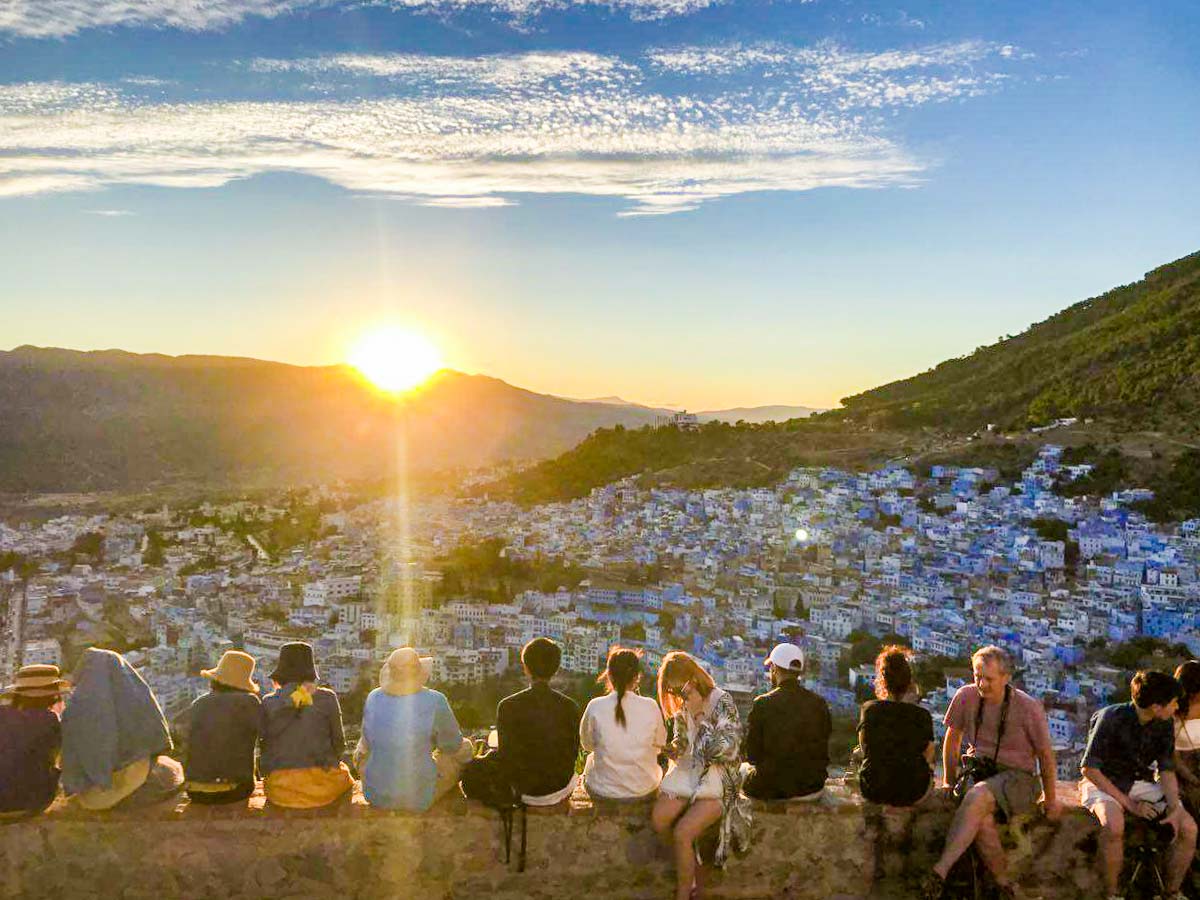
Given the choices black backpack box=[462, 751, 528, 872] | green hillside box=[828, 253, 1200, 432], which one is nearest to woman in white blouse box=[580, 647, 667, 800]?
black backpack box=[462, 751, 528, 872]

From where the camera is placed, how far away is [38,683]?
3.65 metres

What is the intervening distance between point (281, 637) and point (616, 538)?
13047mm

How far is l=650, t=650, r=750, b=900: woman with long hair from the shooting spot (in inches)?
139

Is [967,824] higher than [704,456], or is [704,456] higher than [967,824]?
[704,456]

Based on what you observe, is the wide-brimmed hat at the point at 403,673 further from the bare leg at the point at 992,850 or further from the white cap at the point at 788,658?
A: the bare leg at the point at 992,850

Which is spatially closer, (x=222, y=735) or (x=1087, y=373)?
(x=222, y=735)

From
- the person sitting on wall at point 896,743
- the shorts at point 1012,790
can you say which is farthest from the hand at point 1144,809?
the person sitting on wall at point 896,743

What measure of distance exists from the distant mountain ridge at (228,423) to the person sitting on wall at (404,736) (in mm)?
53965

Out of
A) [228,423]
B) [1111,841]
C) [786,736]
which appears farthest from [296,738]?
[228,423]

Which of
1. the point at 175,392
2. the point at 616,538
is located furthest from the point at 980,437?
the point at 175,392

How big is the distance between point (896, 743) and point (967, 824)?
37 cm

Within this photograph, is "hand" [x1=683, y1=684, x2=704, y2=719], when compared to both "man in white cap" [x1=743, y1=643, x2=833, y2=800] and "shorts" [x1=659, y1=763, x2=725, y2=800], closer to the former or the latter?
"shorts" [x1=659, y1=763, x2=725, y2=800]

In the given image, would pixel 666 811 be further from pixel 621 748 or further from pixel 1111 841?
pixel 1111 841

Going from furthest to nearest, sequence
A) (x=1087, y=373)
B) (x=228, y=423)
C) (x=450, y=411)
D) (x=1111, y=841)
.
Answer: (x=450, y=411) → (x=228, y=423) → (x=1087, y=373) → (x=1111, y=841)
